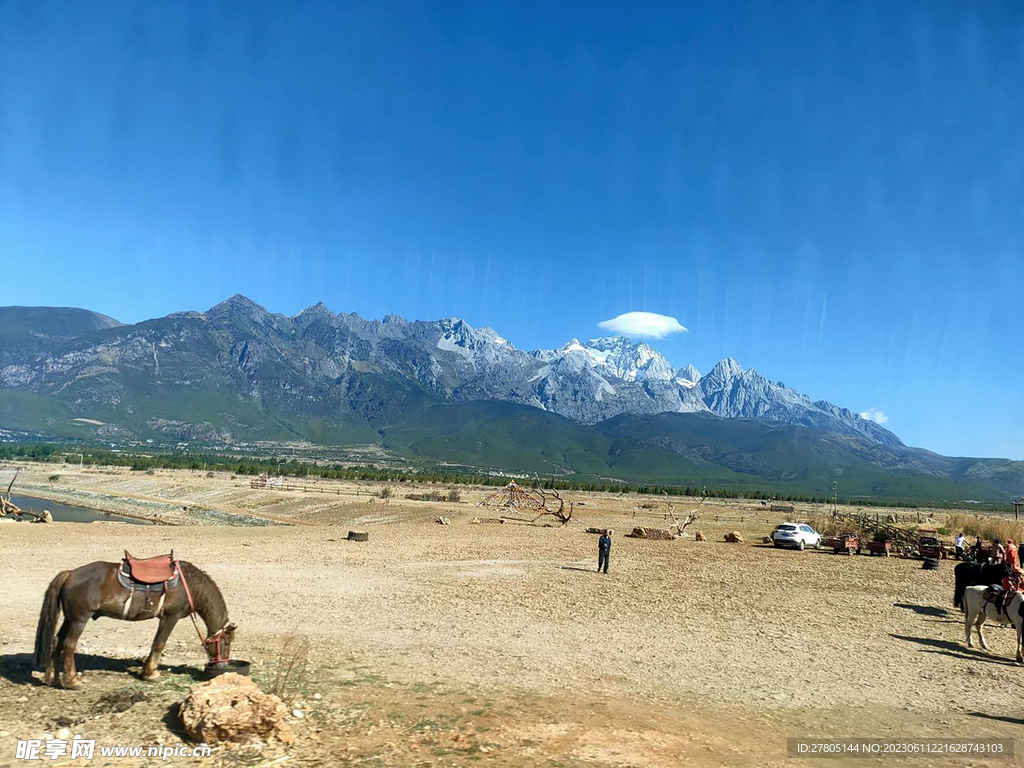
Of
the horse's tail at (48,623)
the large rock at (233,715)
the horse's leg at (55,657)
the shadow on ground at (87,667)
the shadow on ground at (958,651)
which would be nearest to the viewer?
the large rock at (233,715)

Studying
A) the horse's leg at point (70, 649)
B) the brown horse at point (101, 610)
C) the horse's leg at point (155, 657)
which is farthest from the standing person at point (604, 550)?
the horse's leg at point (70, 649)

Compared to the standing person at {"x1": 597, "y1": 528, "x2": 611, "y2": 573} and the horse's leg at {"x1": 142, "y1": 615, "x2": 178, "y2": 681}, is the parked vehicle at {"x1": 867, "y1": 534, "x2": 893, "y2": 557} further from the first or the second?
the horse's leg at {"x1": 142, "y1": 615, "x2": 178, "y2": 681}

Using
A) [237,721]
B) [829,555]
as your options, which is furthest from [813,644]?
[829,555]

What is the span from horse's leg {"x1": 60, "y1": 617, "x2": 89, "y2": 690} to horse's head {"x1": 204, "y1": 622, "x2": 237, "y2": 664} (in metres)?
1.80

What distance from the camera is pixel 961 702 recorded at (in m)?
11.7

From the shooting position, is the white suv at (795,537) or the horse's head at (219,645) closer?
the horse's head at (219,645)

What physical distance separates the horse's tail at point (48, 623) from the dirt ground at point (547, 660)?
0.43m

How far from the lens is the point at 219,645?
34.5 ft

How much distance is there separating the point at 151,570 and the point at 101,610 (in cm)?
84

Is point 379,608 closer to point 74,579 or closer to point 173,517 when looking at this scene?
point 74,579

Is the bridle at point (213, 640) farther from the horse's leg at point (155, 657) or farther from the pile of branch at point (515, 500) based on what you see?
the pile of branch at point (515, 500)

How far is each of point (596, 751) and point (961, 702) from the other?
311 inches

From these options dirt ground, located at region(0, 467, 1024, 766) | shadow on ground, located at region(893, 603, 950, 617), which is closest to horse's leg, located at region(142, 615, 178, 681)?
dirt ground, located at region(0, 467, 1024, 766)

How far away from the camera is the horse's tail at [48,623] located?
9625 mm
